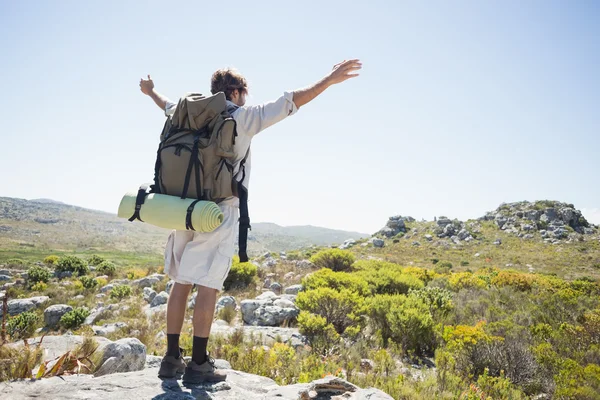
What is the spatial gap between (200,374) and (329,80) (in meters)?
2.52

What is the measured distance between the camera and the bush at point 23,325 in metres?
8.73

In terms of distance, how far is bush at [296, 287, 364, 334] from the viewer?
261 inches

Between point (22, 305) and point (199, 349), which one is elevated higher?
point (199, 349)

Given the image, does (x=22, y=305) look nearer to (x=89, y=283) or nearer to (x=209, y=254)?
(x=89, y=283)

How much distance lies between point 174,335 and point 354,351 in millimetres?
3337

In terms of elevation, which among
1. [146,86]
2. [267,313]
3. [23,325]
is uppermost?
[146,86]

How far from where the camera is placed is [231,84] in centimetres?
269

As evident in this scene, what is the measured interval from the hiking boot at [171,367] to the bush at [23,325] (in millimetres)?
8745

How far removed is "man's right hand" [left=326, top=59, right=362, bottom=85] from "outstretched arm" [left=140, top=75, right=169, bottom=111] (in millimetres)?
1799

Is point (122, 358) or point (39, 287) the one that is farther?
point (39, 287)

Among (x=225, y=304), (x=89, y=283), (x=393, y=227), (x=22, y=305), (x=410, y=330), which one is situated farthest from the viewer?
(x=393, y=227)

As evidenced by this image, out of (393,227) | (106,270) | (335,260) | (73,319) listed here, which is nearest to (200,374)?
(73,319)

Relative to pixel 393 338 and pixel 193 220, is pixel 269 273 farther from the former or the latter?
pixel 193 220

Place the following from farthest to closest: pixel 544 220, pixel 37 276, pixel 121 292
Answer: pixel 544 220
pixel 37 276
pixel 121 292
